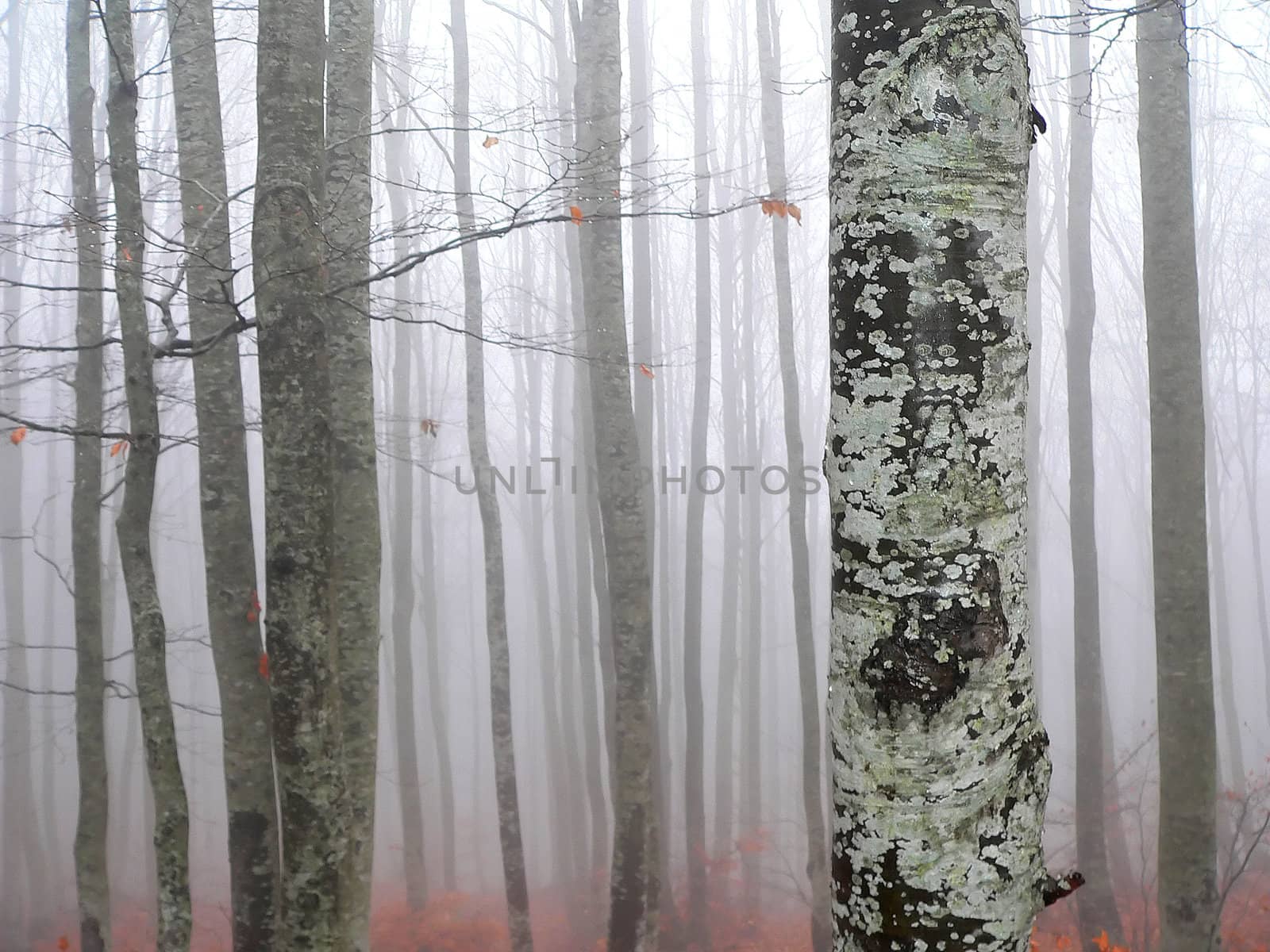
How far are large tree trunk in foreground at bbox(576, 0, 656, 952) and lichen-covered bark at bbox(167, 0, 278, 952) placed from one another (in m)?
2.18

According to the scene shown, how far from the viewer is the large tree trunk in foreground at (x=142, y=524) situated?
12.4 ft

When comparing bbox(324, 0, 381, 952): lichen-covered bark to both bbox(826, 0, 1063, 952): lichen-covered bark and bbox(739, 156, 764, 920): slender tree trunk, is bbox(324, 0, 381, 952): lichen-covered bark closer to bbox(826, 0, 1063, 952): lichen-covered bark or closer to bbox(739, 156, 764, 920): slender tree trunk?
bbox(826, 0, 1063, 952): lichen-covered bark

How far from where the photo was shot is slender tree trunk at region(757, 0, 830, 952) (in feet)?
28.2

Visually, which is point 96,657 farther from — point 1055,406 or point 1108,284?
point 1055,406

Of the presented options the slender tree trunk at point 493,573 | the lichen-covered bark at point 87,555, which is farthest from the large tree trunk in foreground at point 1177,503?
the lichen-covered bark at point 87,555

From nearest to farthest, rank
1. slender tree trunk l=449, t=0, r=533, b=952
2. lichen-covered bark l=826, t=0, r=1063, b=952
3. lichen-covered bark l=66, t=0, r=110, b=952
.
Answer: lichen-covered bark l=826, t=0, r=1063, b=952, lichen-covered bark l=66, t=0, r=110, b=952, slender tree trunk l=449, t=0, r=533, b=952

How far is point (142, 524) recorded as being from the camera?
3.90 metres

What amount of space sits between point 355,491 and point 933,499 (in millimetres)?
3572

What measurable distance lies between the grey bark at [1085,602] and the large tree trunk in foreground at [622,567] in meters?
3.45

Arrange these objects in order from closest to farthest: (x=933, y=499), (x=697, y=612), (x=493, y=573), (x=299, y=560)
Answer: (x=933, y=499), (x=299, y=560), (x=493, y=573), (x=697, y=612)

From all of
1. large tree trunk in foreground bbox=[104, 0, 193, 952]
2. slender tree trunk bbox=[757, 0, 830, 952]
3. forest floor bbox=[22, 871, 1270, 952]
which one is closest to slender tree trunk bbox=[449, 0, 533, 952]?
forest floor bbox=[22, 871, 1270, 952]

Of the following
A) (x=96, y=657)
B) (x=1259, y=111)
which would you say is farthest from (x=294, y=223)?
(x=1259, y=111)

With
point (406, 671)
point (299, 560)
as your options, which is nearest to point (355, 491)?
point (299, 560)

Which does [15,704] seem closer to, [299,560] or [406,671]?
[406,671]
